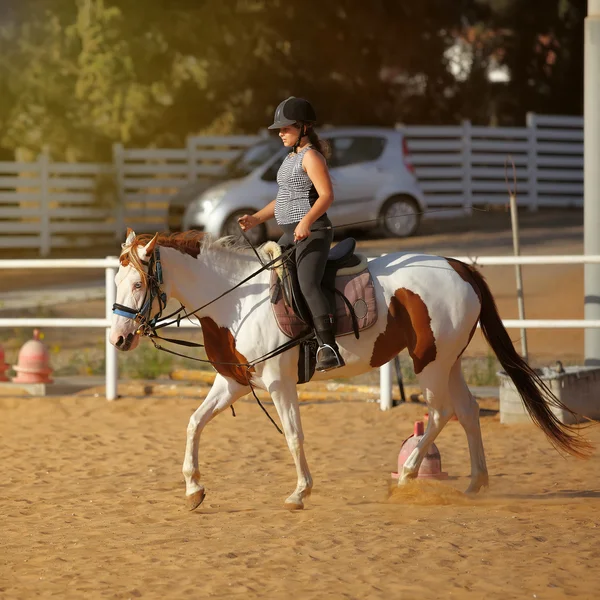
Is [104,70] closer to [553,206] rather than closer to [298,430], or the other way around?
[553,206]

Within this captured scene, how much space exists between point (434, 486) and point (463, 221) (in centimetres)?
1888

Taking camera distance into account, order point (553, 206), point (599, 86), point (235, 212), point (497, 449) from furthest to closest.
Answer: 1. point (553, 206)
2. point (235, 212)
3. point (599, 86)
4. point (497, 449)

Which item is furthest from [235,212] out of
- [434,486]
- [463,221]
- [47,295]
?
[434,486]

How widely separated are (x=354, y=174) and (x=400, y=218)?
118 centimetres

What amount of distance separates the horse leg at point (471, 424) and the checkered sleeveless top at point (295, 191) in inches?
59.7

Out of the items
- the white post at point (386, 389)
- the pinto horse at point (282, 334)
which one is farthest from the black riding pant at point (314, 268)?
the white post at point (386, 389)

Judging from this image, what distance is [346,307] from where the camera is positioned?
7625mm

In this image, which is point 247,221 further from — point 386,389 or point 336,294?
point 386,389

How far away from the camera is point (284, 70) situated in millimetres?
29141

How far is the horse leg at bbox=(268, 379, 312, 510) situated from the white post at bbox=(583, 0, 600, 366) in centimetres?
448

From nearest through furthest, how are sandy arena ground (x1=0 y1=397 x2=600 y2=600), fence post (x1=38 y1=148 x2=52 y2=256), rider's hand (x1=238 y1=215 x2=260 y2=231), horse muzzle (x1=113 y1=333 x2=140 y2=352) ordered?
sandy arena ground (x1=0 y1=397 x2=600 y2=600) < horse muzzle (x1=113 y1=333 x2=140 y2=352) < rider's hand (x1=238 y1=215 x2=260 y2=231) < fence post (x1=38 y1=148 x2=52 y2=256)

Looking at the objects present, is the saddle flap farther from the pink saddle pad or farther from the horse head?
the horse head

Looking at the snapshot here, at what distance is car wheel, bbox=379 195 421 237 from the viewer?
73.7 ft

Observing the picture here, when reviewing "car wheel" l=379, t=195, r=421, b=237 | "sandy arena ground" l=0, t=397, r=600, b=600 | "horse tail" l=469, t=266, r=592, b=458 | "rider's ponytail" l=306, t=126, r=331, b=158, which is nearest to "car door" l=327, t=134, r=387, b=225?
"car wheel" l=379, t=195, r=421, b=237
